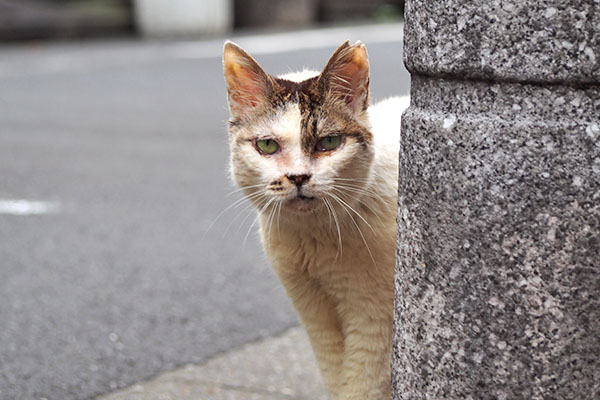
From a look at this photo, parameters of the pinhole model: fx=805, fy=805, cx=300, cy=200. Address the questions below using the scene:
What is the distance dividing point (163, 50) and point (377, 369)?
1015cm

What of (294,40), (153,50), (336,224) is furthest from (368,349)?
(294,40)

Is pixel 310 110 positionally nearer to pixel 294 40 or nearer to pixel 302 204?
pixel 302 204

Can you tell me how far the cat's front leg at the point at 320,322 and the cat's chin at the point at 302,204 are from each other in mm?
319

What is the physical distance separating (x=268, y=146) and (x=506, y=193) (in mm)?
976

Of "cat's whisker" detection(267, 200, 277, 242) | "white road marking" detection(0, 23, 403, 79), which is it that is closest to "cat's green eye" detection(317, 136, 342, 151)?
"cat's whisker" detection(267, 200, 277, 242)

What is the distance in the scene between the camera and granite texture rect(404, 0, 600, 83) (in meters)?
1.49

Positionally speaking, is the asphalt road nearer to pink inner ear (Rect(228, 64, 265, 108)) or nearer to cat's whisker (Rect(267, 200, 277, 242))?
pink inner ear (Rect(228, 64, 265, 108))

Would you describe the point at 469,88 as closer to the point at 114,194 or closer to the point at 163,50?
the point at 114,194

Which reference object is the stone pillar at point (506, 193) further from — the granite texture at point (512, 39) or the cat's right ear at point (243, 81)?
the cat's right ear at point (243, 81)

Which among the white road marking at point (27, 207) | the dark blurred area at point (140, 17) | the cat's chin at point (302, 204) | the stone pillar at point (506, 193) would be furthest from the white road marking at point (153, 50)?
the stone pillar at point (506, 193)

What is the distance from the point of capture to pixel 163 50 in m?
12.0

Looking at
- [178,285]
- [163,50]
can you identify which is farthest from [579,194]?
[163,50]

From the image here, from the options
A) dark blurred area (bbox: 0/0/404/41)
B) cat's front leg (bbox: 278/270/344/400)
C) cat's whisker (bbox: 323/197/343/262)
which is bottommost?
dark blurred area (bbox: 0/0/404/41)

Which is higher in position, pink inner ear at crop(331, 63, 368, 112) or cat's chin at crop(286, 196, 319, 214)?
pink inner ear at crop(331, 63, 368, 112)
